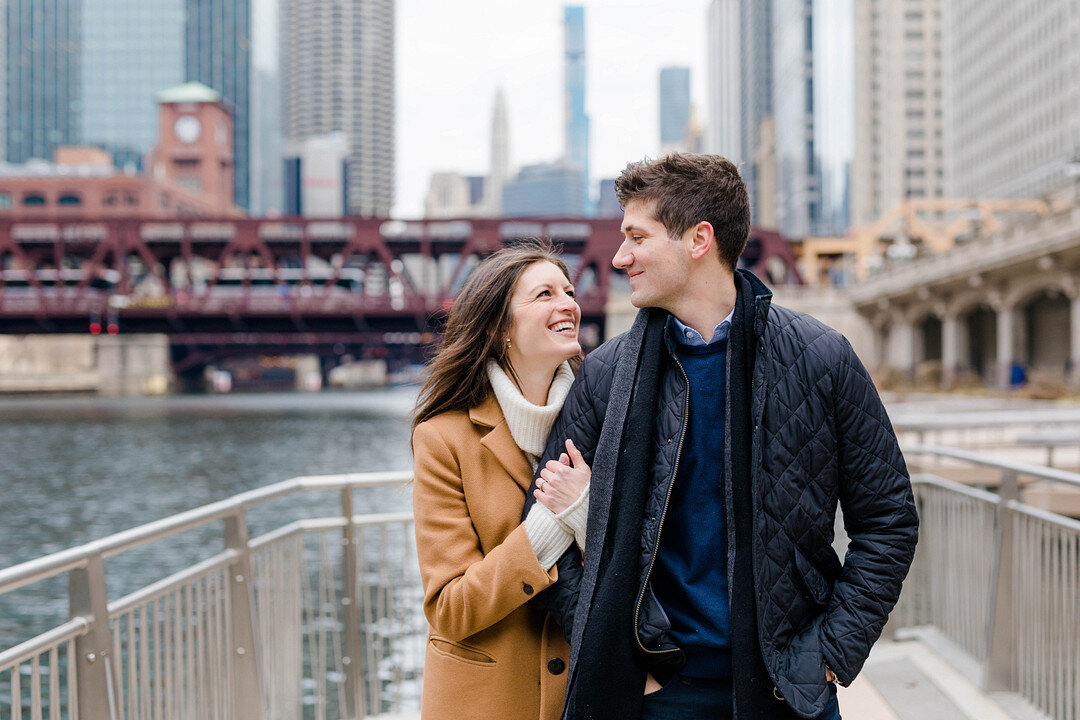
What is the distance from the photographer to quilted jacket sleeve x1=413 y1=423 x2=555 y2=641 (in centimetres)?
267

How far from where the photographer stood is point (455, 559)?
2.80 metres

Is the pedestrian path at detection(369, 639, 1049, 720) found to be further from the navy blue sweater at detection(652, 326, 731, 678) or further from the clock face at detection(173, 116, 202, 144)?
the clock face at detection(173, 116, 202, 144)

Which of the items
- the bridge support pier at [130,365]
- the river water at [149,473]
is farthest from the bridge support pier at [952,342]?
the bridge support pier at [130,365]

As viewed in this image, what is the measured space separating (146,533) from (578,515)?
1.88 metres

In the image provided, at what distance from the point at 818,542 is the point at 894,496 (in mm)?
266

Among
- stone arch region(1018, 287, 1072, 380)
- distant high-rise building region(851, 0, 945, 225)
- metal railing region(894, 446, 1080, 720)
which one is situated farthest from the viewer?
distant high-rise building region(851, 0, 945, 225)

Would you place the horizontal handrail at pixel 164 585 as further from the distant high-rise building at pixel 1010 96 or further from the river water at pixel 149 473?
the distant high-rise building at pixel 1010 96

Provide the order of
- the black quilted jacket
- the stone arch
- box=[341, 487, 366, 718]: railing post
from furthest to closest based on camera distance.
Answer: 1. the stone arch
2. box=[341, 487, 366, 718]: railing post
3. the black quilted jacket

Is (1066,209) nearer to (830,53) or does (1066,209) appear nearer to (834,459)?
(834,459)

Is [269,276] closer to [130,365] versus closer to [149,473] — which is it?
[130,365]

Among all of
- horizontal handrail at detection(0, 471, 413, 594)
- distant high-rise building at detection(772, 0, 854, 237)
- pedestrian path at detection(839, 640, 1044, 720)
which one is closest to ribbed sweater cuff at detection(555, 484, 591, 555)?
horizontal handrail at detection(0, 471, 413, 594)

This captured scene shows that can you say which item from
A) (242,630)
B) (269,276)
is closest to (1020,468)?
(242,630)

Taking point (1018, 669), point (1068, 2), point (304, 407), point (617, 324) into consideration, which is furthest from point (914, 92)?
point (1018, 669)

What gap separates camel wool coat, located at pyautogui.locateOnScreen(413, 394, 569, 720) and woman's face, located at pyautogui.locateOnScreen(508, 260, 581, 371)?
0.26 meters
